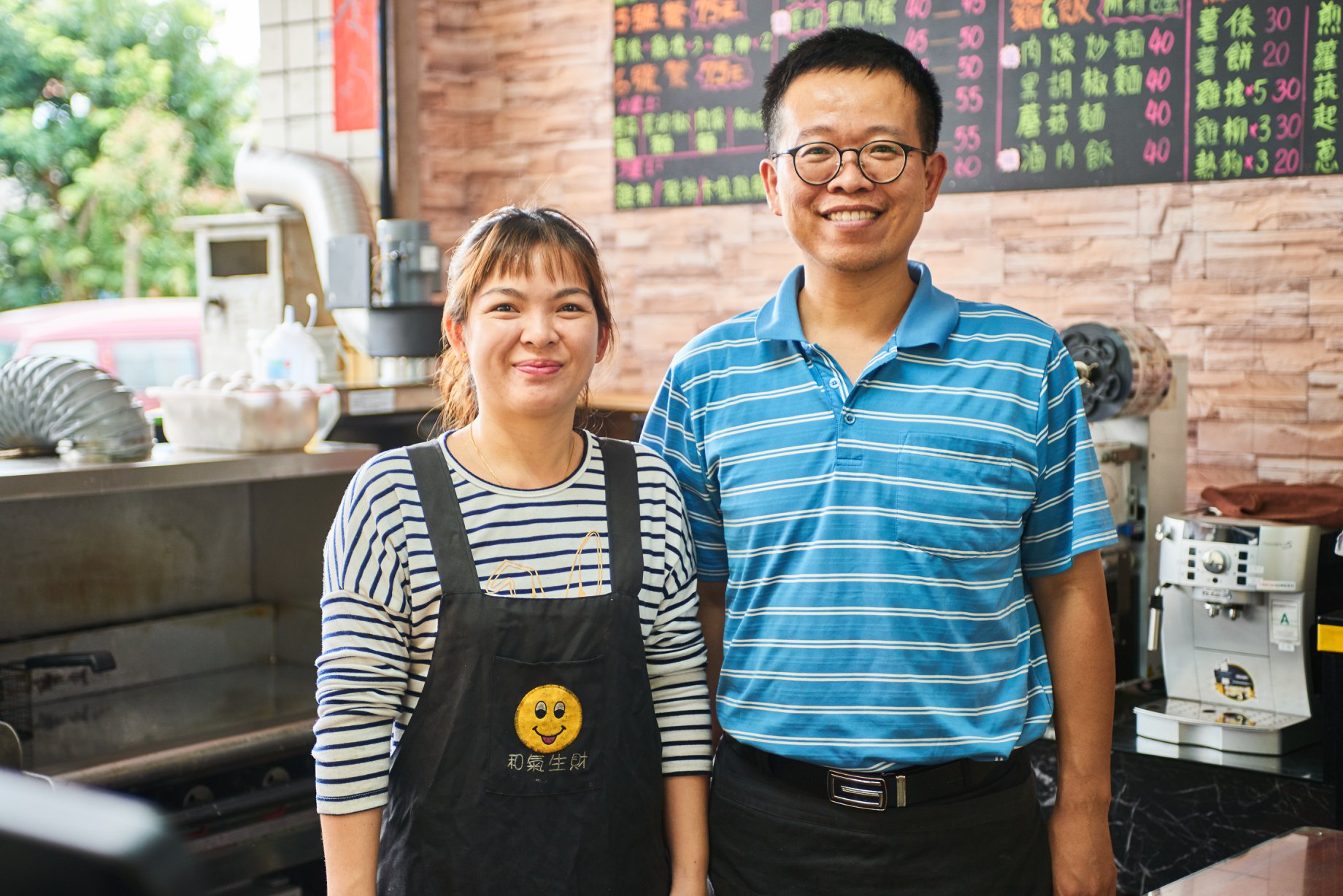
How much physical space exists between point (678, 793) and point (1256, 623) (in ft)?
5.15

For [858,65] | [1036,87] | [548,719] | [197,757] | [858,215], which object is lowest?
[197,757]

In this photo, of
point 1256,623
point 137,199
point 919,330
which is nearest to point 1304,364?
point 1256,623

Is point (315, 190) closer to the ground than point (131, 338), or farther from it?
farther from it

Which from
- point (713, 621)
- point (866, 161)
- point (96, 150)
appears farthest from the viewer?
point (96, 150)

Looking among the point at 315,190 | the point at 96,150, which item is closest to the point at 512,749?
the point at 315,190

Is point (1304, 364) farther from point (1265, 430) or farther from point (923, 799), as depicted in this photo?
point (923, 799)

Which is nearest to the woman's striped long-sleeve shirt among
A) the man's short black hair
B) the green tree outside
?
the man's short black hair

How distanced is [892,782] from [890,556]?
0.25 m

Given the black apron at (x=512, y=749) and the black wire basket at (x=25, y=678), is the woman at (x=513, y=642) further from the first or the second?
the black wire basket at (x=25, y=678)

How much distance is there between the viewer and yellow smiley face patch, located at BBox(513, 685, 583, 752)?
4.51 feet

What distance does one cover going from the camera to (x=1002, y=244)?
366 cm

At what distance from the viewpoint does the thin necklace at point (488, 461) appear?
142cm

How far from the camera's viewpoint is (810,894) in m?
1.46

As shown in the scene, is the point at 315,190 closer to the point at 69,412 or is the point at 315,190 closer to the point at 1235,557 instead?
the point at 69,412
